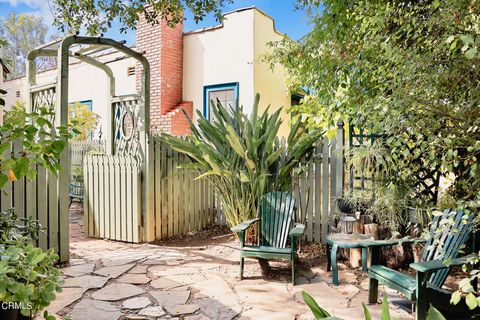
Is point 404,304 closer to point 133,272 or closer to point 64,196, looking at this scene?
point 133,272

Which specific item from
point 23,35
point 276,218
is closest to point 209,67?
point 276,218

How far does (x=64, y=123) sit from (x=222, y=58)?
5243 mm

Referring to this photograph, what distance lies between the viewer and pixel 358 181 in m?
4.58

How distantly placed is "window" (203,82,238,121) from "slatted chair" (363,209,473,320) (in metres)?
5.93

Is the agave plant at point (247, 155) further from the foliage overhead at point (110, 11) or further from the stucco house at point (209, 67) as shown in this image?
the stucco house at point (209, 67)

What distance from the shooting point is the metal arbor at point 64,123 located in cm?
389

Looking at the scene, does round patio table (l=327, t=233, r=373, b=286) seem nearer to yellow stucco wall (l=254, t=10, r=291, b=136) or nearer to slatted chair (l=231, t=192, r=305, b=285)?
slatted chair (l=231, t=192, r=305, b=285)

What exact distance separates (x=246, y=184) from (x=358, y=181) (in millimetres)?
1443

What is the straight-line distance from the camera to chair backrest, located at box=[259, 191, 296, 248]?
4.05 m

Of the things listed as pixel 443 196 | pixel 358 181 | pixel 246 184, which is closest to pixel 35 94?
pixel 246 184

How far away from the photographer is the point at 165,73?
880 centimetres

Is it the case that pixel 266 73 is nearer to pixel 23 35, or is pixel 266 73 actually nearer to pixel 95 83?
pixel 95 83

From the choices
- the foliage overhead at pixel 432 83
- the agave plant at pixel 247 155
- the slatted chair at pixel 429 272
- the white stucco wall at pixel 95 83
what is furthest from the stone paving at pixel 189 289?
the white stucco wall at pixel 95 83

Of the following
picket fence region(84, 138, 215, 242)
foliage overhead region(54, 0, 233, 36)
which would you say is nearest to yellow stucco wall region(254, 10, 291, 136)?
foliage overhead region(54, 0, 233, 36)
